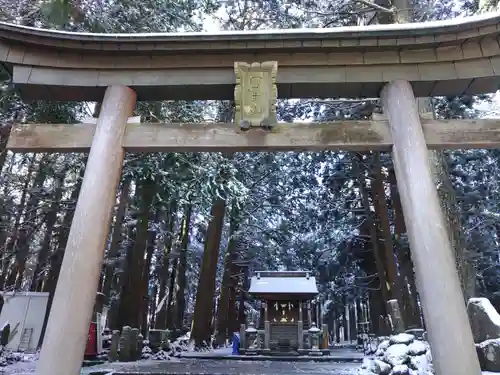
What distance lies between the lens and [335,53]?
5.71 m

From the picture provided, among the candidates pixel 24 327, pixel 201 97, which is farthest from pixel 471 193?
pixel 24 327

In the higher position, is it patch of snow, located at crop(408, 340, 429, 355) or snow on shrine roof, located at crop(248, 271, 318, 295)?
snow on shrine roof, located at crop(248, 271, 318, 295)

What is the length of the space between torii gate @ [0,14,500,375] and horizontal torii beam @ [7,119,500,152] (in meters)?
0.01

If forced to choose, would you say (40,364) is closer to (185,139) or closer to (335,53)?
(185,139)

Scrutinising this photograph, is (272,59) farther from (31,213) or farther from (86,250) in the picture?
(31,213)

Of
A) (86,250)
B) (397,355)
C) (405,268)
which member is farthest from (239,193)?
(86,250)

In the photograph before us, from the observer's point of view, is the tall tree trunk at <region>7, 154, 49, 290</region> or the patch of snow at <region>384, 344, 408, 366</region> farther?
the tall tree trunk at <region>7, 154, 49, 290</region>

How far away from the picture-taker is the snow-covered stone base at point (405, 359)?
7.09m

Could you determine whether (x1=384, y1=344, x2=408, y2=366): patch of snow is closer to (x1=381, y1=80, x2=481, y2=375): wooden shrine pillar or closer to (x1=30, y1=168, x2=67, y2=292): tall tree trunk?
(x1=381, y1=80, x2=481, y2=375): wooden shrine pillar

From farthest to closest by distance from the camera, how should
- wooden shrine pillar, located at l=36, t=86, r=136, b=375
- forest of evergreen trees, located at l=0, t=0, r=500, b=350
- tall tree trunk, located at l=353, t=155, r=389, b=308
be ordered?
tall tree trunk, located at l=353, t=155, r=389, b=308 < forest of evergreen trees, located at l=0, t=0, r=500, b=350 < wooden shrine pillar, located at l=36, t=86, r=136, b=375

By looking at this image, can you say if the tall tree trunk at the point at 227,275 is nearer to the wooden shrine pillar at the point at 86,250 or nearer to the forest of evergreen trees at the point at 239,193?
the forest of evergreen trees at the point at 239,193

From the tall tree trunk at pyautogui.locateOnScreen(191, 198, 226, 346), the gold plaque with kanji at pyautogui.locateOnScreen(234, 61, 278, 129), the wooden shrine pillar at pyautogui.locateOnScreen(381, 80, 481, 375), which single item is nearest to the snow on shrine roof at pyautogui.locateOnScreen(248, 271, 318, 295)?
the tall tree trunk at pyautogui.locateOnScreen(191, 198, 226, 346)

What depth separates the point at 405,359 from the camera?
7.42m

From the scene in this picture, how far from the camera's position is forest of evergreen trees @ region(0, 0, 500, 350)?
1067 cm
